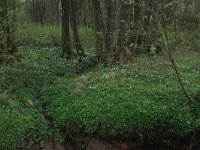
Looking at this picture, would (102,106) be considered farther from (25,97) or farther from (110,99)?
(25,97)

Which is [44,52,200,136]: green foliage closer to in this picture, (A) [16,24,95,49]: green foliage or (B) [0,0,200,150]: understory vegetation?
(B) [0,0,200,150]: understory vegetation

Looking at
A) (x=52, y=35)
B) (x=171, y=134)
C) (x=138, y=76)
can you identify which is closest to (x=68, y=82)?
(x=138, y=76)

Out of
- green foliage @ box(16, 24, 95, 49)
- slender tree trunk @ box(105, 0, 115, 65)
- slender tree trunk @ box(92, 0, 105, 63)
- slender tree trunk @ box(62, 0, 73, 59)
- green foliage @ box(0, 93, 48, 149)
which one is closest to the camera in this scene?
green foliage @ box(0, 93, 48, 149)

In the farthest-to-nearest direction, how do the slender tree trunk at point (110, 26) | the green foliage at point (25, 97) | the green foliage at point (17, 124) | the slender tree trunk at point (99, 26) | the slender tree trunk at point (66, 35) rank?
1. the slender tree trunk at point (66, 35)
2. the slender tree trunk at point (110, 26)
3. the slender tree trunk at point (99, 26)
4. the green foliage at point (25, 97)
5. the green foliage at point (17, 124)

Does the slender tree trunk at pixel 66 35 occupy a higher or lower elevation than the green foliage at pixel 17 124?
higher

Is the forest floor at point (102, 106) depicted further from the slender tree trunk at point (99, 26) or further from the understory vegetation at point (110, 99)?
the slender tree trunk at point (99, 26)

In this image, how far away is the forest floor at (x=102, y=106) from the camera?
48.9 ft

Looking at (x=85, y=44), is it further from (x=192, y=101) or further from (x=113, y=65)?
(x=192, y=101)

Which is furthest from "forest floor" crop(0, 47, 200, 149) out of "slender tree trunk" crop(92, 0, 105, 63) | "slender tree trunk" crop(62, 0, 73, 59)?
"slender tree trunk" crop(62, 0, 73, 59)

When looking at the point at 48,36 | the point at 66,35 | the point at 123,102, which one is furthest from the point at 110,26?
the point at 48,36

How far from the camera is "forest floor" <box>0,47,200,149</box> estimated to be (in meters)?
14.9

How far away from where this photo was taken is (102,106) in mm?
15664

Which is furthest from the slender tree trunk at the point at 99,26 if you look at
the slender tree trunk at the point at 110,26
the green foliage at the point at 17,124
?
the green foliage at the point at 17,124

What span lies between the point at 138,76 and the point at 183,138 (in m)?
4.43
